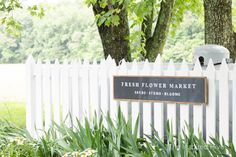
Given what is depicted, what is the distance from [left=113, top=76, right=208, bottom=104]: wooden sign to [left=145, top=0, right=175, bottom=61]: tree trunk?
4.01m

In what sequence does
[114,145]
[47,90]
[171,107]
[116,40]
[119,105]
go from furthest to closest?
[116,40] → [47,90] → [171,107] → [119,105] → [114,145]

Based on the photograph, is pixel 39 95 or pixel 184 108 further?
pixel 39 95

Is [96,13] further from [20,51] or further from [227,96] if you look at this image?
[20,51]

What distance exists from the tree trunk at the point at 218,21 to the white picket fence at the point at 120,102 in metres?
1.69

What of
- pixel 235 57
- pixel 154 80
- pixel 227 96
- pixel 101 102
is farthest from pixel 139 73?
pixel 235 57

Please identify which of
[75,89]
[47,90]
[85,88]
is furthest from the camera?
[47,90]

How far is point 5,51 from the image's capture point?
1277 inches

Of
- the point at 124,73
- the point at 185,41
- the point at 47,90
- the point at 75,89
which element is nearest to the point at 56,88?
the point at 47,90

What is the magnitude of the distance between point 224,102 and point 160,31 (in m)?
4.82

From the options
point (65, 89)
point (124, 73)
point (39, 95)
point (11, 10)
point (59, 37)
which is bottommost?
point (39, 95)

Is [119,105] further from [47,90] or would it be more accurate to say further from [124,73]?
[47,90]

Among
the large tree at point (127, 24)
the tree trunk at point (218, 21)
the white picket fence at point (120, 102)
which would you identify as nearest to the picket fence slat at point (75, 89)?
the white picket fence at point (120, 102)

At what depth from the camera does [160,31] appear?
9.74 metres

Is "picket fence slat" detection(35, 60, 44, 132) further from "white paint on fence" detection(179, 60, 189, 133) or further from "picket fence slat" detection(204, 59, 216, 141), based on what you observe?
"picket fence slat" detection(204, 59, 216, 141)
